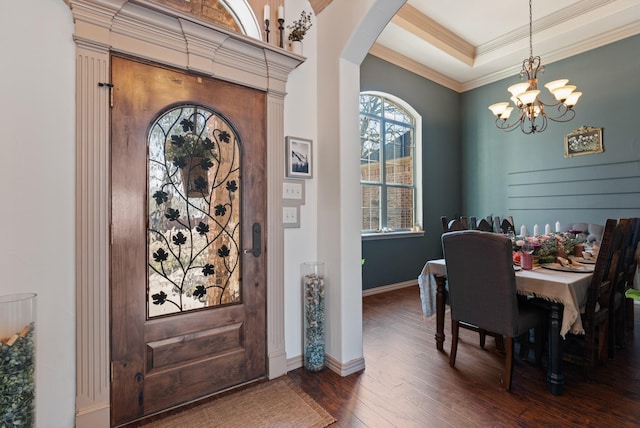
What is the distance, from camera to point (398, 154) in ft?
16.7

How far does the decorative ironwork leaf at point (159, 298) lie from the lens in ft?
6.06

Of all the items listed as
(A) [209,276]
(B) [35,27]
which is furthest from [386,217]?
(B) [35,27]

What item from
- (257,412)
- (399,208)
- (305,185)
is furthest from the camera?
(399,208)

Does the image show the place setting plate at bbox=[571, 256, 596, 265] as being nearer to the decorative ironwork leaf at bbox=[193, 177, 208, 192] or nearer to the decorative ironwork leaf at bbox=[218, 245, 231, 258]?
the decorative ironwork leaf at bbox=[218, 245, 231, 258]

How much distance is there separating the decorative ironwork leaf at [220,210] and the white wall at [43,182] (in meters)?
0.76

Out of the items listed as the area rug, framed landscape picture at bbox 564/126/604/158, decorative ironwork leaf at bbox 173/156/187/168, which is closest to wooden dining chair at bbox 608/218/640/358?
framed landscape picture at bbox 564/126/604/158

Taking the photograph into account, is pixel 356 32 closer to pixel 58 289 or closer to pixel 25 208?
pixel 25 208

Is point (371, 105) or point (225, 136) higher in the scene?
point (371, 105)

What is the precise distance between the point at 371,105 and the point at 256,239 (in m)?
3.39

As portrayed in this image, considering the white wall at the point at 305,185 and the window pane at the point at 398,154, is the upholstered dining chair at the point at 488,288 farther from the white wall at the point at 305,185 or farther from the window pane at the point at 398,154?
the window pane at the point at 398,154

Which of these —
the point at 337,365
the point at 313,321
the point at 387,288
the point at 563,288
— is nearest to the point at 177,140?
the point at 313,321

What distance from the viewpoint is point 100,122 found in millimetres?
1647

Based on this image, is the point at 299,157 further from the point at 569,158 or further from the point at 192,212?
the point at 569,158

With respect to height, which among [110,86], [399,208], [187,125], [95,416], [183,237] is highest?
[110,86]
